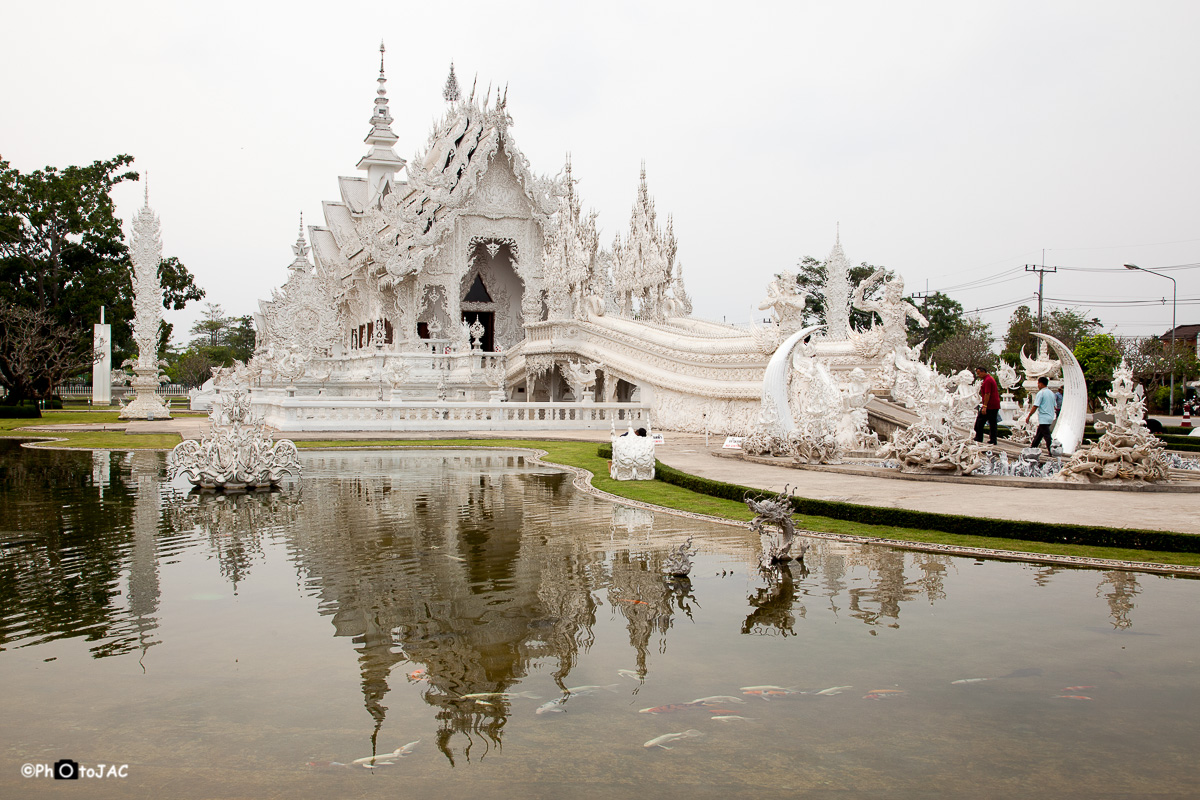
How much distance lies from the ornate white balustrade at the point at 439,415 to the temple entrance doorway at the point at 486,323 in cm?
1204

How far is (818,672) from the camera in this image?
4.45 metres

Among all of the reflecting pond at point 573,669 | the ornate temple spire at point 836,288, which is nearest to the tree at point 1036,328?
the ornate temple spire at point 836,288

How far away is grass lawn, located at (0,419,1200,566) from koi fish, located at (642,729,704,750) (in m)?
4.58

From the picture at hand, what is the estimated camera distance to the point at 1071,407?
43.8 feet

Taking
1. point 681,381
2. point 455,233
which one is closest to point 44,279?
point 455,233

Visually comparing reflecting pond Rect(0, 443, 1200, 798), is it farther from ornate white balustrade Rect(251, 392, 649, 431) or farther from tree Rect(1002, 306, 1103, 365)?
tree Rect(1002, 306, 1103, 365)

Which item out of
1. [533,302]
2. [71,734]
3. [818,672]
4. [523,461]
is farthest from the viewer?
[533,302]

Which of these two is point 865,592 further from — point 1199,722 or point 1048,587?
point 1199,722

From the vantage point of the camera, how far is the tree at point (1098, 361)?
3428 cm

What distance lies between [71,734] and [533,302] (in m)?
27.2

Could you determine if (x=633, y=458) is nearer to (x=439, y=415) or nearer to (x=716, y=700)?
(x=716, y=700)

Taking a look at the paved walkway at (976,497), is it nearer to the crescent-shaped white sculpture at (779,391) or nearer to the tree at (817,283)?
the crescent-shaped white sculpture at (779,391)

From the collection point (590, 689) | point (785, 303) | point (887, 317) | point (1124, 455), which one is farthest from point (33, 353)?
point (590, 689)

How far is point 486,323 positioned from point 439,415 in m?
14.1
